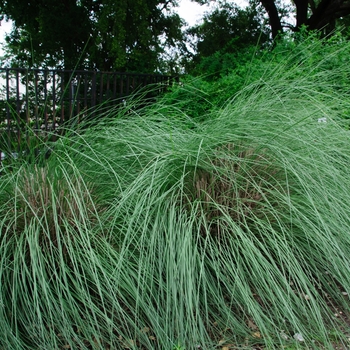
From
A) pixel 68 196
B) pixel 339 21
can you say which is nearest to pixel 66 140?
pixel 68 196

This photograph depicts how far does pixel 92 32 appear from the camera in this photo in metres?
13.0

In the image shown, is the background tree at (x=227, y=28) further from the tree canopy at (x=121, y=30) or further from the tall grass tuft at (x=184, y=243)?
the tall grass tuft at (x=184, y=243)

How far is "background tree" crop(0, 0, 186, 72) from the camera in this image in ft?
34.3

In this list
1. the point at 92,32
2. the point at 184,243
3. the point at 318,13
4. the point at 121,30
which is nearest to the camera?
the point at 184,243

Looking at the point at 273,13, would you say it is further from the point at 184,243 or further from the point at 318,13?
the point at 184,243

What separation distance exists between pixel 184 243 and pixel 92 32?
1185 centimetres

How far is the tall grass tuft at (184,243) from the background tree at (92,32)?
7.91 metres

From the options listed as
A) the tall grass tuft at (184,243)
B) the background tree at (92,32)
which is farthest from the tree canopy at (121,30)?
the tall grass tuft at (184,243)

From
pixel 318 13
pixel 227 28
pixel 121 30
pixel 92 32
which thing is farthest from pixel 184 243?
pixel 227 28

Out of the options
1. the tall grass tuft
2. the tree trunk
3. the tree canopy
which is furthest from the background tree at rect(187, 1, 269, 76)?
the tall grass tuft

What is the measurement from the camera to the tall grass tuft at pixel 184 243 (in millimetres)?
2236

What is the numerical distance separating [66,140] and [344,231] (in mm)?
1811

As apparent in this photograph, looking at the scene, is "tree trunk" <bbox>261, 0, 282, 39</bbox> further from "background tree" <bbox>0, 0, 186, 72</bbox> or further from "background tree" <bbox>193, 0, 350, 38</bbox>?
"background tree" <bbox>0, 0, 186, 72</bbox>

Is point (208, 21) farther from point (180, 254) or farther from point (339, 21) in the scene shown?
point (180, 254)
